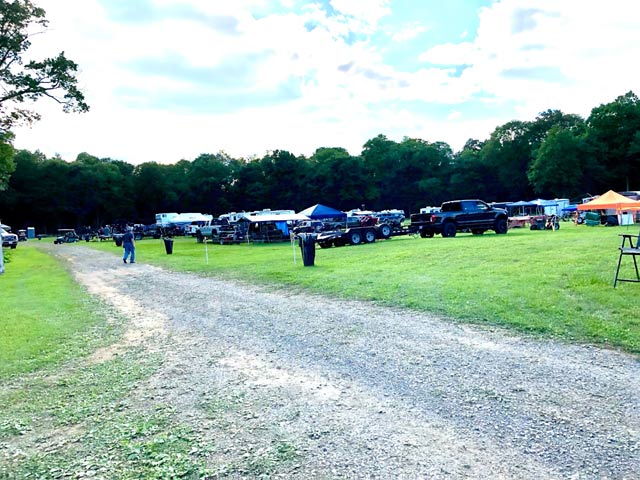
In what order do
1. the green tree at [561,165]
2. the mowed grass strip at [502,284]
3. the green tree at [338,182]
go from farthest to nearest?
the green tree at [338,182] → the green tree at [561,165] → the mowed grass strip at [502,284]

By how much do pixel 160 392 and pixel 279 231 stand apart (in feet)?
94.5

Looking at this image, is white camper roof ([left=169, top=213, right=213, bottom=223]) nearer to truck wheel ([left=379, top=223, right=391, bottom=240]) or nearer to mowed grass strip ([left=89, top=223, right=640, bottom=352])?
truck wheel ([left=379, top=223, right=391, bottom=240])

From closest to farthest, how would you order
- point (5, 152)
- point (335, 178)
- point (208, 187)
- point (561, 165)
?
1. point (5, 152)
2. point (561, 165)
3. point (335, 178)
4. point (208, 187)

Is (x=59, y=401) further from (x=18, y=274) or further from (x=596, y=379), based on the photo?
(x=18, y=274)

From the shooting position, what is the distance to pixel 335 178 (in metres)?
80.8

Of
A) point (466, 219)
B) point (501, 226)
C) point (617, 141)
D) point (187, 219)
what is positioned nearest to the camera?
point (466, 219)

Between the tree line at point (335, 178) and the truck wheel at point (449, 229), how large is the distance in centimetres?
5212

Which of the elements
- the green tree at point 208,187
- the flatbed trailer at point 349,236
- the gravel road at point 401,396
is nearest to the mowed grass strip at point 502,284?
the gravel road at point 401,396

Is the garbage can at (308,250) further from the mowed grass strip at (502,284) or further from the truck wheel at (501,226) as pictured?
the truck wheel at (501,226)

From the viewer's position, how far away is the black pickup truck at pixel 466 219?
25.3m

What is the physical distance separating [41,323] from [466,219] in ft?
71.9

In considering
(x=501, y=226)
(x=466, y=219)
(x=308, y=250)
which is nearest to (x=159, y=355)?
(x=308, y=250)

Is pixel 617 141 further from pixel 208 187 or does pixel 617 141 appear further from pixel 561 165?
pixel 208 187

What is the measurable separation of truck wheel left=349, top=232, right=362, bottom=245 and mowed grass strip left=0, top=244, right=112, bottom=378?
14074 millimetres
